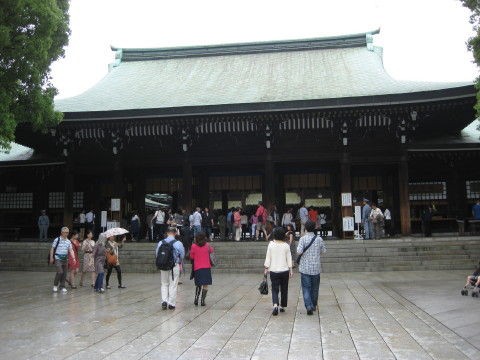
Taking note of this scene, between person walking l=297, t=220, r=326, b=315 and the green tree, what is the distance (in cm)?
797

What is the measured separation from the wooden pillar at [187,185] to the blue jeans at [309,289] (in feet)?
37.9

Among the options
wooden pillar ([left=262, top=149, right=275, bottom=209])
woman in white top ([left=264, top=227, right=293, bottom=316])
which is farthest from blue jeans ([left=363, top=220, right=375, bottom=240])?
woman in white top ([left=264, top=227, right=293, bottom=316])

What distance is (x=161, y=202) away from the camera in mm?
22562

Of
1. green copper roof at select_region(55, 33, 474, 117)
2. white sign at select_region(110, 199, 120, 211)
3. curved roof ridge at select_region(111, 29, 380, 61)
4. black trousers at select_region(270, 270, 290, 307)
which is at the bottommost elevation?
black trousers at select_region(270, 270, 290, 307)

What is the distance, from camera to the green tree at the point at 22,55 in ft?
36.3

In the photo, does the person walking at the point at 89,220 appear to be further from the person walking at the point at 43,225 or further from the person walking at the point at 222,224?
the person walking at the point at 222,224

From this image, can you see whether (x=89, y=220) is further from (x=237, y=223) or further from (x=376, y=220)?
(x=376, y=220)

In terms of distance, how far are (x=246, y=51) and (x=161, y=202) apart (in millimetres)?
10010

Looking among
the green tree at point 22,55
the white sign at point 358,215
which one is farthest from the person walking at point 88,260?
the white sign at point 358,215

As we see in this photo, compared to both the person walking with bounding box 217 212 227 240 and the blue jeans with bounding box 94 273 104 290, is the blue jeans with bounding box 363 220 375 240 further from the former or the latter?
the blue jeans with bounding box 94 273 104 290

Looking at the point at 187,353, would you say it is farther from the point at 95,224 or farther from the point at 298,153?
the point at 95,224

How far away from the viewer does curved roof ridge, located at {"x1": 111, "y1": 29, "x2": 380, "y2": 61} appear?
2578cm

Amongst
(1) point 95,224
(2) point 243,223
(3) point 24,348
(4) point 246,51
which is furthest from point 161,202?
(3) point 24,348

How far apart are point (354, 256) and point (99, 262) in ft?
27.5
